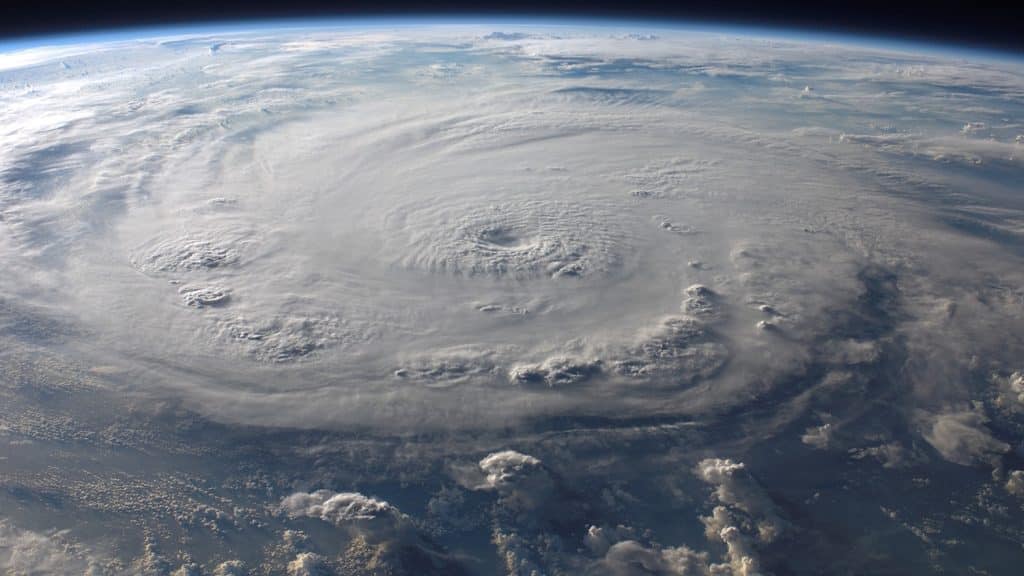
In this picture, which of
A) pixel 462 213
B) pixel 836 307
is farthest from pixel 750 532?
pixel 462 213

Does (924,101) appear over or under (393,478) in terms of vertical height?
over

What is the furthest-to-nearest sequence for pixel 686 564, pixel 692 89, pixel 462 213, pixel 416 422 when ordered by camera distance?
pixel 692 89 < pixel 462 213 < pixel 416 422 < pixel 686 564

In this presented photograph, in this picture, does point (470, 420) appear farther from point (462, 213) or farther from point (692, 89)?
point (692, 89)

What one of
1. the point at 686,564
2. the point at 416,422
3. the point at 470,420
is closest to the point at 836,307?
the point at 686,564

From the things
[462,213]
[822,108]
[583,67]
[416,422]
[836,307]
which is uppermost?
[583,67]

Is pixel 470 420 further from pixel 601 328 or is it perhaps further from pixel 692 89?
pixel 692 89

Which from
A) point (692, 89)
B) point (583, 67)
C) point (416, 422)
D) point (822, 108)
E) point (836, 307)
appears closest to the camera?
point (416, 422)

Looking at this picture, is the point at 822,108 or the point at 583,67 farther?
the point at 583,67
